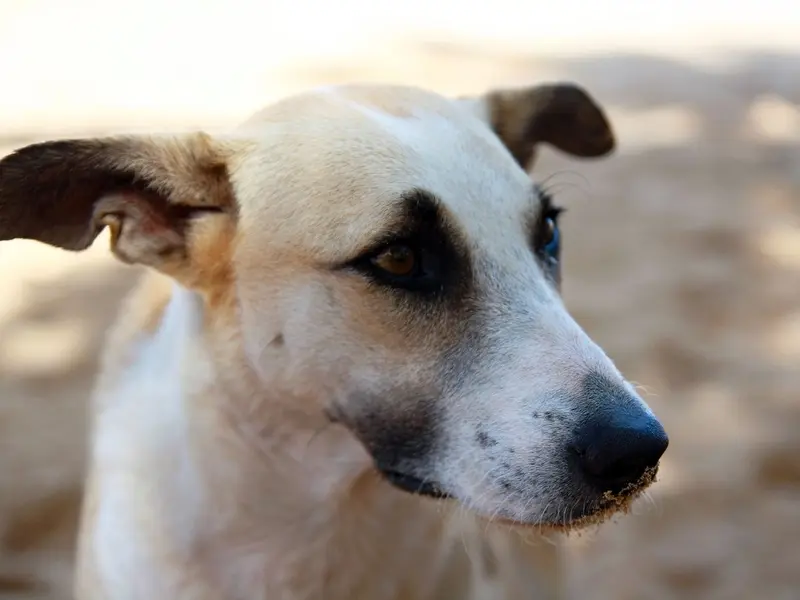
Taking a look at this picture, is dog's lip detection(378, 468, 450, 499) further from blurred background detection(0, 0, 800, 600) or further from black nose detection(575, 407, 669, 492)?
blurred background detection(0, 0, 800, 600)

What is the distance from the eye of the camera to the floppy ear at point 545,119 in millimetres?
1986

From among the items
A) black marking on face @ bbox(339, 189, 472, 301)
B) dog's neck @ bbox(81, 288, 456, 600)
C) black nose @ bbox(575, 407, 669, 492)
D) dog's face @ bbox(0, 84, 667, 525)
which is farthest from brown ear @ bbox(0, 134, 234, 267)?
black nose @ bbox(575, 407, 669, 492)

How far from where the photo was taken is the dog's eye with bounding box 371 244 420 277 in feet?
4.94

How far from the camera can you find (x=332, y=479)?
1.71 metres

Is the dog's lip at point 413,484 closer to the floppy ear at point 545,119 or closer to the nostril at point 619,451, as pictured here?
the nostril at point 619,451

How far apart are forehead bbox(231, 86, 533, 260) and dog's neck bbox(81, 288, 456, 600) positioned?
0.86 ft

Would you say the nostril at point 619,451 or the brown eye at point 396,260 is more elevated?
the brown eye at point 396,260

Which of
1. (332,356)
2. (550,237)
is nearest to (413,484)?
(332,356)

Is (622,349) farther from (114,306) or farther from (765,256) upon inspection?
(114,306)

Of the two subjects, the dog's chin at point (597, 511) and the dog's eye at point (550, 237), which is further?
the dog's eye at point (550, 237)

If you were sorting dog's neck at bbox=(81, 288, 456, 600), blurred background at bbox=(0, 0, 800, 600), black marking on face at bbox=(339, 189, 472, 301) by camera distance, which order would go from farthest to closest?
blurred background at bbox=(0, 0, 800, 600), dog's neck at bbox=(81, 288, 456, 600), black marking on face at bbox=(339, 189, 472, 301)

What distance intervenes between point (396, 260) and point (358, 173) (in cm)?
15

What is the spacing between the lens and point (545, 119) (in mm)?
2088

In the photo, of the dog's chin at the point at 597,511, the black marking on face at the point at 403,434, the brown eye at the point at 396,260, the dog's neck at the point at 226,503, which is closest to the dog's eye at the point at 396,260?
the brown eye at the point at 396,260
